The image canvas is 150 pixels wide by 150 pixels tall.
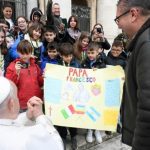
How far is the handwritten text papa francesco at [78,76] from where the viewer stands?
5234 millimetres

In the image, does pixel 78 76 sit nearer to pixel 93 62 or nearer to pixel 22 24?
pixel 93 62

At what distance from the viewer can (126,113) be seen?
98.0 inches

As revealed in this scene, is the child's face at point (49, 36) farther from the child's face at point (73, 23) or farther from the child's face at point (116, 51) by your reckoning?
the child's face at point (73, 23)

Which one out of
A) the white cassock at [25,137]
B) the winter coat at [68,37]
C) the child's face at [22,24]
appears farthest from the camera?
the winter coat at [68,37]

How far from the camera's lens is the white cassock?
6.18ft

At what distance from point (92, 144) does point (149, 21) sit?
335 centimetres

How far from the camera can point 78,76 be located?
5.27 metres

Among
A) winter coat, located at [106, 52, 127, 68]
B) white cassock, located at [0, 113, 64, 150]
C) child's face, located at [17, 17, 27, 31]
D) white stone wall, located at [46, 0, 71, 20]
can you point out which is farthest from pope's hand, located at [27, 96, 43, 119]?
white stone wall, located at [46, 0, 71, 20]

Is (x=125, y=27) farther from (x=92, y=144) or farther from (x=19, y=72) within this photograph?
(x=92, y=144)

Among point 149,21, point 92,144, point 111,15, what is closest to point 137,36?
point 149,21

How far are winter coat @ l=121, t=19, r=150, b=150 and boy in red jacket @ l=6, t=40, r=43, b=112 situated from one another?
267cm

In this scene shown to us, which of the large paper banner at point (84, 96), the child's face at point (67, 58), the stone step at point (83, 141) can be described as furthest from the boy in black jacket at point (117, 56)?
the stone step at point (83, 141)

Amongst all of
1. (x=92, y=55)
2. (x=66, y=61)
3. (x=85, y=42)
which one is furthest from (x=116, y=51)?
(x=66, y=61)

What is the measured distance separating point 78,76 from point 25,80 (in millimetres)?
781
